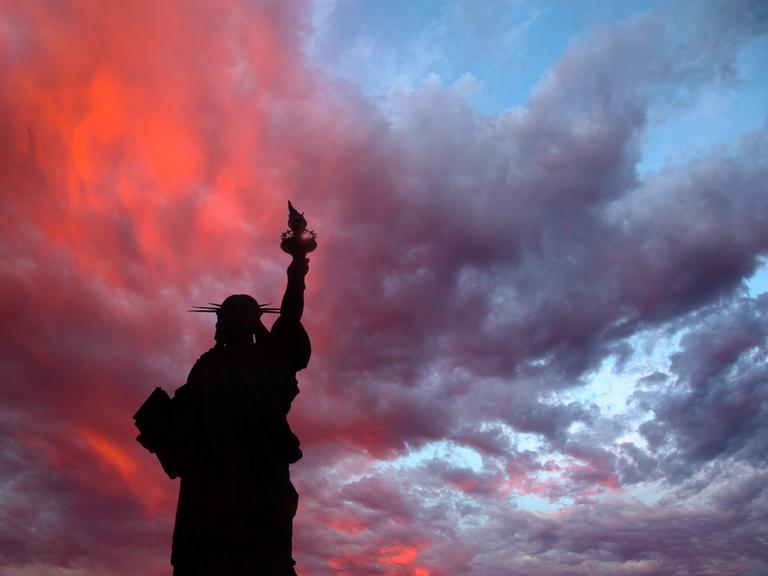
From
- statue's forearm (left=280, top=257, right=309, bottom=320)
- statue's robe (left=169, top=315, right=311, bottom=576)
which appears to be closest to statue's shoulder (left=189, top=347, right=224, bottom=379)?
statue's robe (left=169, top=315, right=311, bottom=576)

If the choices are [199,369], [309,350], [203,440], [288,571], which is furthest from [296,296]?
[288,571]

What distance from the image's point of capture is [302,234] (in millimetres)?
10336

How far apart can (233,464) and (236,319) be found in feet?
7.89

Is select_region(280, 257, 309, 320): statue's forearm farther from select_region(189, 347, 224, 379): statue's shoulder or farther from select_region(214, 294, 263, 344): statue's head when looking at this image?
select_region(189, 347, 224, 379): statue's shoulder

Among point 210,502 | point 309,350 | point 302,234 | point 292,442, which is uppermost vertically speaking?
point 302,234

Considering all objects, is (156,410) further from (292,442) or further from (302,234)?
(302,234)

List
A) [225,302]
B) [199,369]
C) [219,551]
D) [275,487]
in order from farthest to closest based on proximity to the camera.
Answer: [225,302]
[199,369]
[275,487]
[219,551]

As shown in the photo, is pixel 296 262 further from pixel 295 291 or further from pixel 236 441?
pixel 236 441

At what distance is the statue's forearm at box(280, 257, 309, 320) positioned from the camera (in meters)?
10.0

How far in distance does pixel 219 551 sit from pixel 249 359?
2.85m

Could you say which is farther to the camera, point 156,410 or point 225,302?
point 225,302

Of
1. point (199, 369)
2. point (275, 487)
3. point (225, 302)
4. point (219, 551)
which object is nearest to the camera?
point (219, 551)

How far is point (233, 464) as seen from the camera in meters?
8.41

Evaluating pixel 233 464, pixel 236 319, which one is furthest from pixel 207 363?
pixel 233 464
